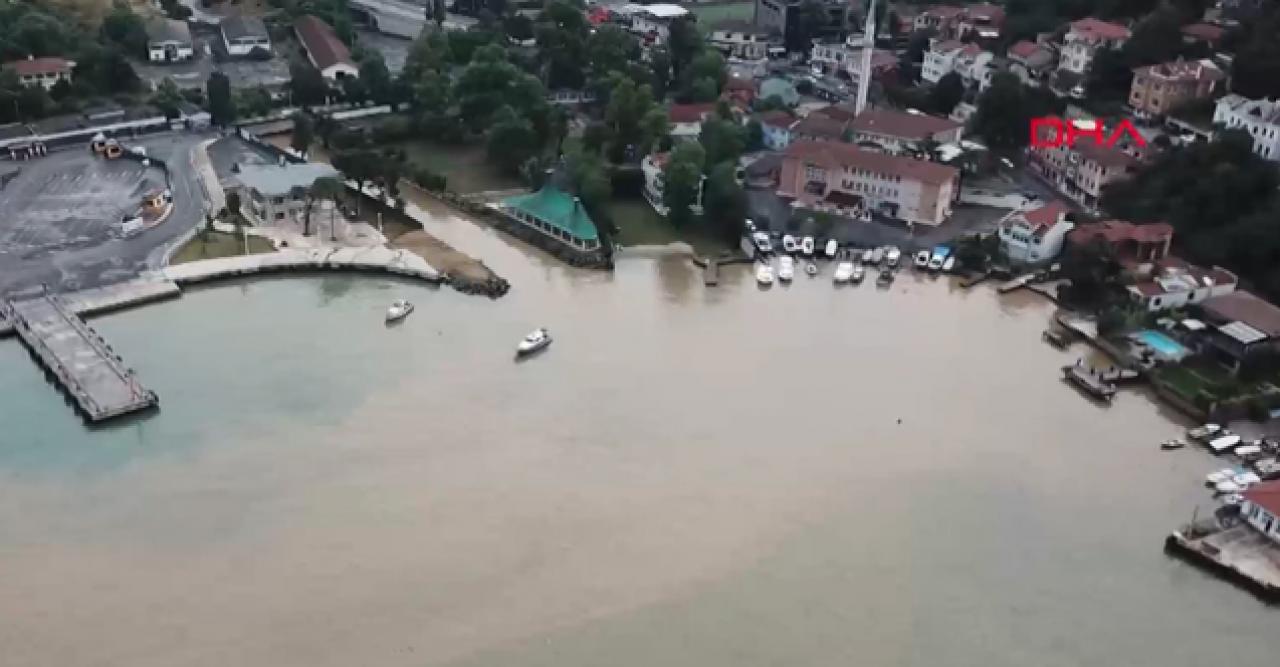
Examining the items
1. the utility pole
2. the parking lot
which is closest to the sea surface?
the parking lot

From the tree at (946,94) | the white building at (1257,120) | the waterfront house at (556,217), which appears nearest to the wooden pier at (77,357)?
the waterfront house at (556,217)

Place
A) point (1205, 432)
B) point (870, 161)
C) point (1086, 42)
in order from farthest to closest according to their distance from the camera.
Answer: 1. point (1086, 42)
2. point (870, 161)
3. point (1205, 432)

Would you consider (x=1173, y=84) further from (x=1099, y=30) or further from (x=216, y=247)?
(x=216, y=247)

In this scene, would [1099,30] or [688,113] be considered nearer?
[688,113]

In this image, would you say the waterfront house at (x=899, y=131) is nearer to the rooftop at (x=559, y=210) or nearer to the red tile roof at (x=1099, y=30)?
the red tile roof at (x=1099, y=30)

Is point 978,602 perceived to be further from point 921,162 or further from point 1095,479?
point 921,162

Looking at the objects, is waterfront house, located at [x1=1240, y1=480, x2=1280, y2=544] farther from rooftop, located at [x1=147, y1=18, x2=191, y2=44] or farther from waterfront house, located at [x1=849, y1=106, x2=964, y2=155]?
rooftop, located at [x1=147, y1=18, x2=191, y2=44]

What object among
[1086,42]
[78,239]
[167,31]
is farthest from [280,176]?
[1086,42]

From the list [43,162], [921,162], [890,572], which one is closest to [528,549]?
[890,572]
